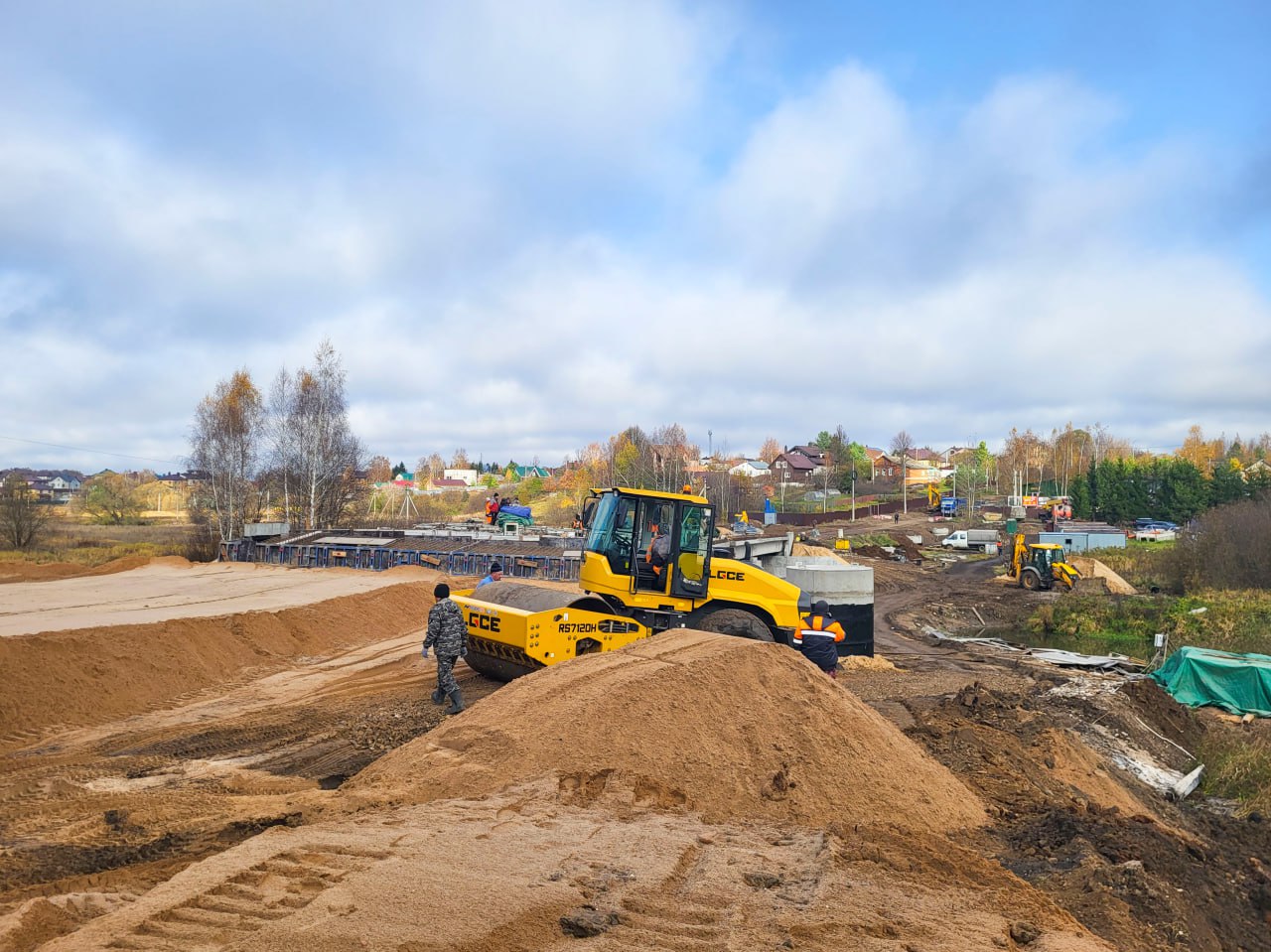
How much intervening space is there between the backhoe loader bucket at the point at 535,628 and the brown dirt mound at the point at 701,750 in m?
2.21

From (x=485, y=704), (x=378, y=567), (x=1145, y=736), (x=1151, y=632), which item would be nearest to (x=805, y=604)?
(x=1145, y=736)

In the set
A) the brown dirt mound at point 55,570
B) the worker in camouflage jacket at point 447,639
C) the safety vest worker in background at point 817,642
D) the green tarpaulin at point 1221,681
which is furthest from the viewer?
the brown dirt mound at point 55,570

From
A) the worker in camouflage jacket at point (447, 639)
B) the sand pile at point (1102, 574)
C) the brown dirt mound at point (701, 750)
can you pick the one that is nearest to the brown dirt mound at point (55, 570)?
the worker in camouflage jacket at point (447, 639)

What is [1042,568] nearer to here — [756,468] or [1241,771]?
[1241,771]

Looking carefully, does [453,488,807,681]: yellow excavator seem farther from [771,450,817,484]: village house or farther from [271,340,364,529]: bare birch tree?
[771,450,817,484]: village house

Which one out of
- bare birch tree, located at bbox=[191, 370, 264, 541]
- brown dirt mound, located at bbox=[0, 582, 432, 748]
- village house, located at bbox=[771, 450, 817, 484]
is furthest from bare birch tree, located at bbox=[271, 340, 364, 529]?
village house, located at bbox=[771, 450, 817, 484]

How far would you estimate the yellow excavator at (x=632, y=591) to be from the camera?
1095 centimetres

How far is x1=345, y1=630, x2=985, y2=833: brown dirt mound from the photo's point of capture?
6684 mm

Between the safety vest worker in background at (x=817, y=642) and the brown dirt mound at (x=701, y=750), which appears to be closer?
the brown dirt mound at (x=701, y=750)

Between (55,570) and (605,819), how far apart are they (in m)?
30.5

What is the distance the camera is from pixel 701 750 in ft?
23.5

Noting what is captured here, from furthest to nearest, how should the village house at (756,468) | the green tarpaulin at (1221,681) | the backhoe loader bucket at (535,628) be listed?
the village house at (756,468) < the green tarpaulin at (1221,681) < the backhoe loader bucket at (535,628)

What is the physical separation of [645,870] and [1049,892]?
8.65 feet

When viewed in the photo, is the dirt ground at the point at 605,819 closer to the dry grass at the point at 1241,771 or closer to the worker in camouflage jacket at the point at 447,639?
the worker in camouflage jacket at the point at 447,639
